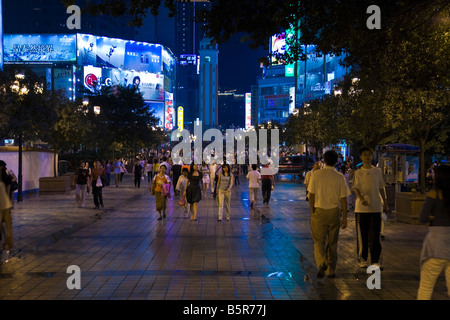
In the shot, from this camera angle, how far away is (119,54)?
100688mm

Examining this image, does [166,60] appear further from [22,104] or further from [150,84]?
[22,104]

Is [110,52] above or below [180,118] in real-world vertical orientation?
above

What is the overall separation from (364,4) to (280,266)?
4.47 meters

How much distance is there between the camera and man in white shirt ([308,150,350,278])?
24.3 ft

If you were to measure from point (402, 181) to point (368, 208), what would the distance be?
10679 mm

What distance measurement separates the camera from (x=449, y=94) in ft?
45.1

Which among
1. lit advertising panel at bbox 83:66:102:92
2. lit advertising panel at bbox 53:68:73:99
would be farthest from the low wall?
lit advertising panel at bbox 83:66:102:92

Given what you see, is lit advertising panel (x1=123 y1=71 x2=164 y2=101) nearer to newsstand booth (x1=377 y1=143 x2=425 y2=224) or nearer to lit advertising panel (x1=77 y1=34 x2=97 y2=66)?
lit advertising panel (x1=77 y1=34 x2=97 y2=66)

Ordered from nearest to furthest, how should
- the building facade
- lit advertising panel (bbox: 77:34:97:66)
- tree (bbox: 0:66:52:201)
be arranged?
1. tree (bbox: 0:66:52:201)
2. the building facade
3. lit advertising panel (bbox: 77:34:97:66)

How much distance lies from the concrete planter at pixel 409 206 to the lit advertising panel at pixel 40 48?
279 ft

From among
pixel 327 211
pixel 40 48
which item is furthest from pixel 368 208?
pixel 40 48

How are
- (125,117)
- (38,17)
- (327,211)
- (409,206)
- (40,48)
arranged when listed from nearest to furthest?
(327,211) → (409,206) → (125,117) → (40,48) → (38,17)

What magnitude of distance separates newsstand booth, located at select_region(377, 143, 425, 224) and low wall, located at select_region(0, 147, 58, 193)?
16.2 meters

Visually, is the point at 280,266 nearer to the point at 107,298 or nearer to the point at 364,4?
the point at 107,298
